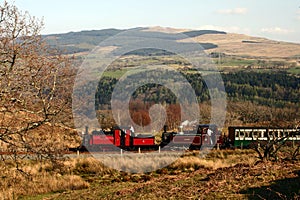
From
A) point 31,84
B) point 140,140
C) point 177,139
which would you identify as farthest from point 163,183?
point 177,139

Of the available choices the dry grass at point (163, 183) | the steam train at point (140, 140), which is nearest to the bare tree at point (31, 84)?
the dry grass at point (163, 183)

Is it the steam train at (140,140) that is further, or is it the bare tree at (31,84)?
the steam train at (140,140)

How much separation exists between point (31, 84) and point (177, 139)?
23721mm

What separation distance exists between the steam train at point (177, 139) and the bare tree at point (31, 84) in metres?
19.4

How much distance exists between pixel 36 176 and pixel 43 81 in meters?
7.27

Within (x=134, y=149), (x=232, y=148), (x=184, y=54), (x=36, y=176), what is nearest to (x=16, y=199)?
(x=36, y=176)

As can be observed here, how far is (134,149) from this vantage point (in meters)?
35.8

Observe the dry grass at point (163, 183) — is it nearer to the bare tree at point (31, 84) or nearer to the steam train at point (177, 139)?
the bare tree at point (31, 84)

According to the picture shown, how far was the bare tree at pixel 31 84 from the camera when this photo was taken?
14.9 m

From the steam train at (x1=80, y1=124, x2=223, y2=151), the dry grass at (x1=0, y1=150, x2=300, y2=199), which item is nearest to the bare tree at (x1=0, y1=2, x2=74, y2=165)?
the dry grass at (x1=0, y1=150, x2=300, y2=199)

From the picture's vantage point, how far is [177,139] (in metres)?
37.9

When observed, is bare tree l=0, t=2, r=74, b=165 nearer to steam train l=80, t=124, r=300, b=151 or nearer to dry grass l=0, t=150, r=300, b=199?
dry grass l=0, t=150, r=300, b=199

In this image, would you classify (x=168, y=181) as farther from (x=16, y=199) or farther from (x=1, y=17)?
(x=1, y=17)

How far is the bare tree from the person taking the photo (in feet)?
49.0
